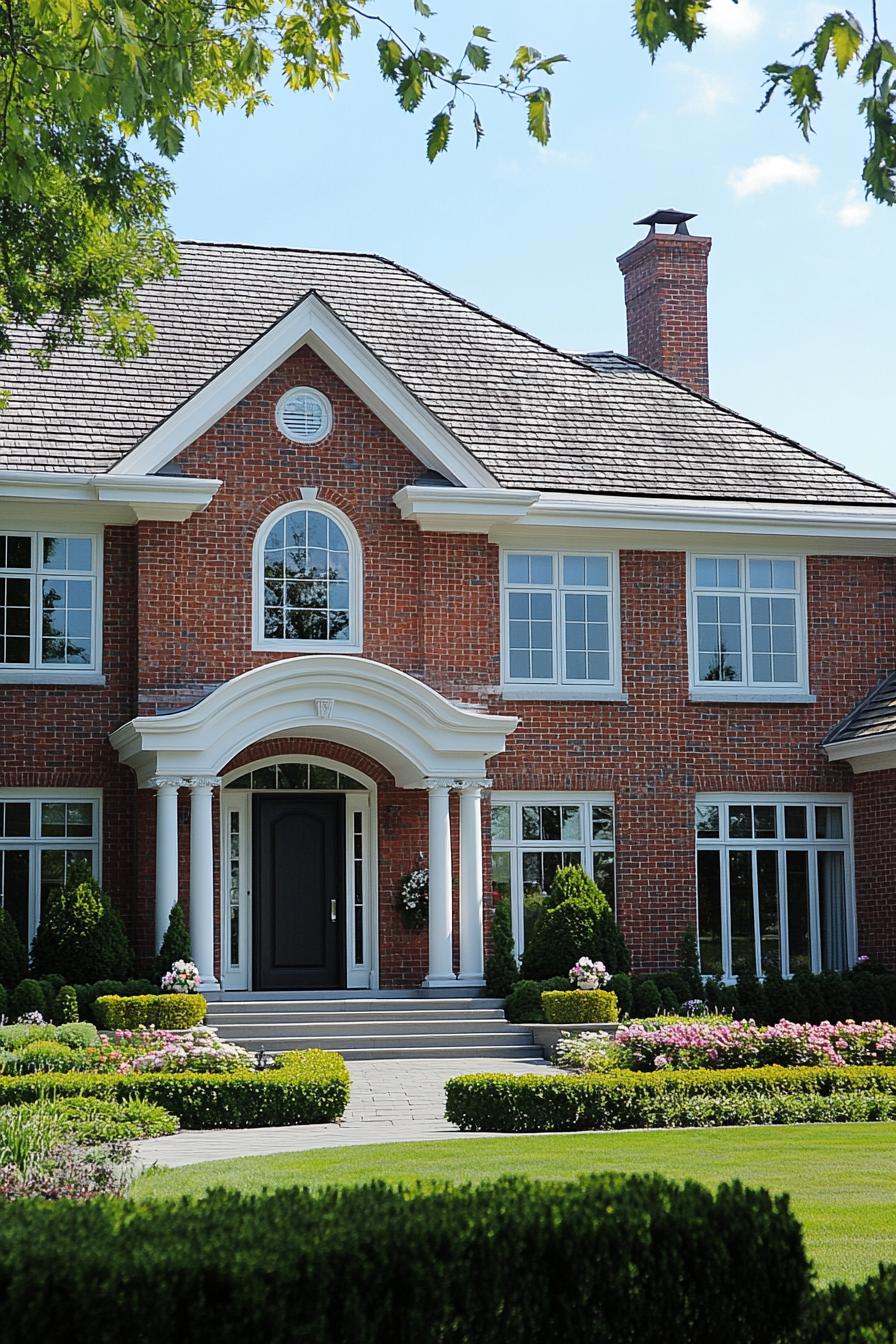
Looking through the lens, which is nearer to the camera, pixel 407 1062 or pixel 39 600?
pixel 407 1062

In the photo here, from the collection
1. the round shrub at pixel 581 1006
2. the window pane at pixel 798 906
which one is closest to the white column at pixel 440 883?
the round shrub at pixel 581 1006

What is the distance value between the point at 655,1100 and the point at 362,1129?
2225 millimetres

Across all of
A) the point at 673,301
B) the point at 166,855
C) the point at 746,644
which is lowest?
the point at 166,855

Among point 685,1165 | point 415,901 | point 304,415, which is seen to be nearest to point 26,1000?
point 415,901

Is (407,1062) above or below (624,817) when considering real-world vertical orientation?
below

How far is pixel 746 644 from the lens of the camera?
22250mm

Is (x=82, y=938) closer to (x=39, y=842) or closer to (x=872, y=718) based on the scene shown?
(x=39, y=842)

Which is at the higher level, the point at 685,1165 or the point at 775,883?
the point at 775,883

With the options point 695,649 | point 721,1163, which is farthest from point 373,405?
point 721,1163

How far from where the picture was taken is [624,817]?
21375 mm

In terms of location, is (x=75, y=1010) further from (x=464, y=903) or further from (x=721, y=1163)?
(x=721, y=1163)

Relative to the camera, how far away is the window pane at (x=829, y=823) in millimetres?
22266

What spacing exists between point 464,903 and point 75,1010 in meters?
4.74

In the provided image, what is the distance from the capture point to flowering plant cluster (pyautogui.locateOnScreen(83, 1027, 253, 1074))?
14.0m
